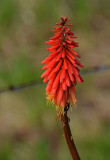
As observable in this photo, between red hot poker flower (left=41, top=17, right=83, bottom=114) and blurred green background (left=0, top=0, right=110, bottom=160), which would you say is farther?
blurred green background (left=0, top=0, right=110, bottom=160)

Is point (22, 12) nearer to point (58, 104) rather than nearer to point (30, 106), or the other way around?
point (30, 106)

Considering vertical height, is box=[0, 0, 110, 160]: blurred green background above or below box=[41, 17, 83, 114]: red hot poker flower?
above

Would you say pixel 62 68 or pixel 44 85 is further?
pixel 44 85

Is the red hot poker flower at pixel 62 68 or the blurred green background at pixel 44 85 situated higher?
the blurred green background at pixel 44 85

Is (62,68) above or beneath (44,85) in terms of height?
beneath

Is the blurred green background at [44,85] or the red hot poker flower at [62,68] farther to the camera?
the blurred green background at [44,85]
